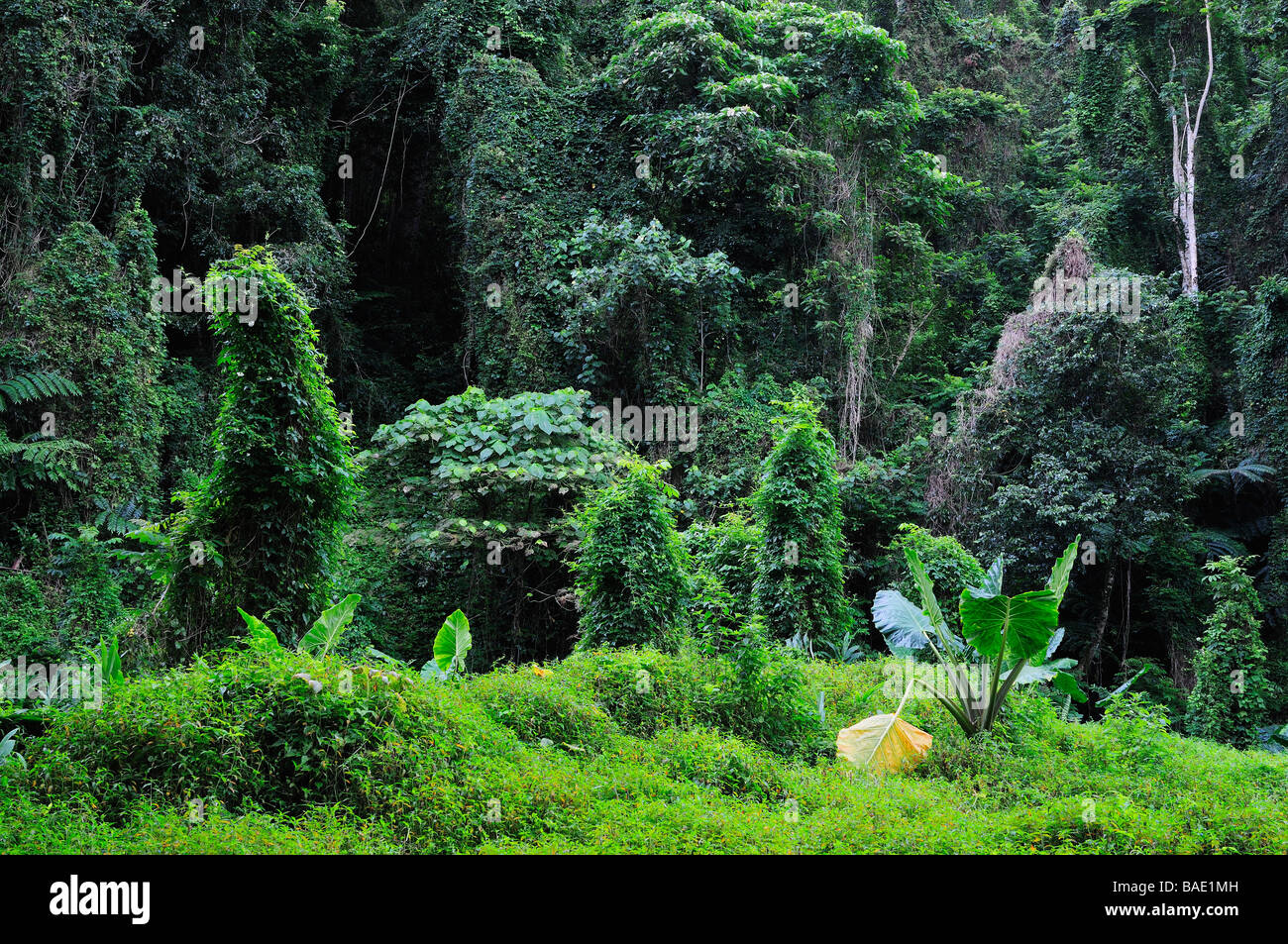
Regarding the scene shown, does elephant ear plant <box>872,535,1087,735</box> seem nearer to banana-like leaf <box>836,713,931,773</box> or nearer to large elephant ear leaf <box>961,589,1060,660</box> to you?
large elephant ear leaf <box>961,589,1060,660</box>

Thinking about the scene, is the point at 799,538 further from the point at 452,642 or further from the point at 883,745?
the point at 452,642

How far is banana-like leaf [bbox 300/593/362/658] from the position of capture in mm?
7082

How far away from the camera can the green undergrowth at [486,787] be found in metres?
4.64

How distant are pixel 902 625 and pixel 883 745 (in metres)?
1.77

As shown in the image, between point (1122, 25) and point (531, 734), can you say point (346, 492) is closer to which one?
point (531, 734)

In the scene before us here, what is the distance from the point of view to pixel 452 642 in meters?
8.41

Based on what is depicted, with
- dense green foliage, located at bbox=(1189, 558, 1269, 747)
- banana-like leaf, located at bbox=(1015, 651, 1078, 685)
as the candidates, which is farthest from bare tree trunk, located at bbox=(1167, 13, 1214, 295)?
banana-like leaf, located at bbox=(1015, 651, 1078, 685)

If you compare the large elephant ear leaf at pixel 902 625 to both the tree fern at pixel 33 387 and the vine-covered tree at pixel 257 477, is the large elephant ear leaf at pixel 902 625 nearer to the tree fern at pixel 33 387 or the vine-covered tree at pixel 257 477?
the vine-covered tree at pixel 257 477

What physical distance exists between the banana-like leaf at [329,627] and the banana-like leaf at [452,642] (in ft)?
4.10

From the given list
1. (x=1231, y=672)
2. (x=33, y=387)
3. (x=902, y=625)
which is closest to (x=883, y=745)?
(x=902, y=625)

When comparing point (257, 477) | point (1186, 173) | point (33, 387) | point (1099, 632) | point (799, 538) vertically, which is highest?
point (1186, 173)

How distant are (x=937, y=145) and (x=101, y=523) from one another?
18526mm

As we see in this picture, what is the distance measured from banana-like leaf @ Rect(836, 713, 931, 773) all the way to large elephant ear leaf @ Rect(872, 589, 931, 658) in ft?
4.60

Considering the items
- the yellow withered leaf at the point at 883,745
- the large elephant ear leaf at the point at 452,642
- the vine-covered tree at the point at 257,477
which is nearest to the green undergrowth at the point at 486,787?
the yellow withered leaf at the point at 883,745
